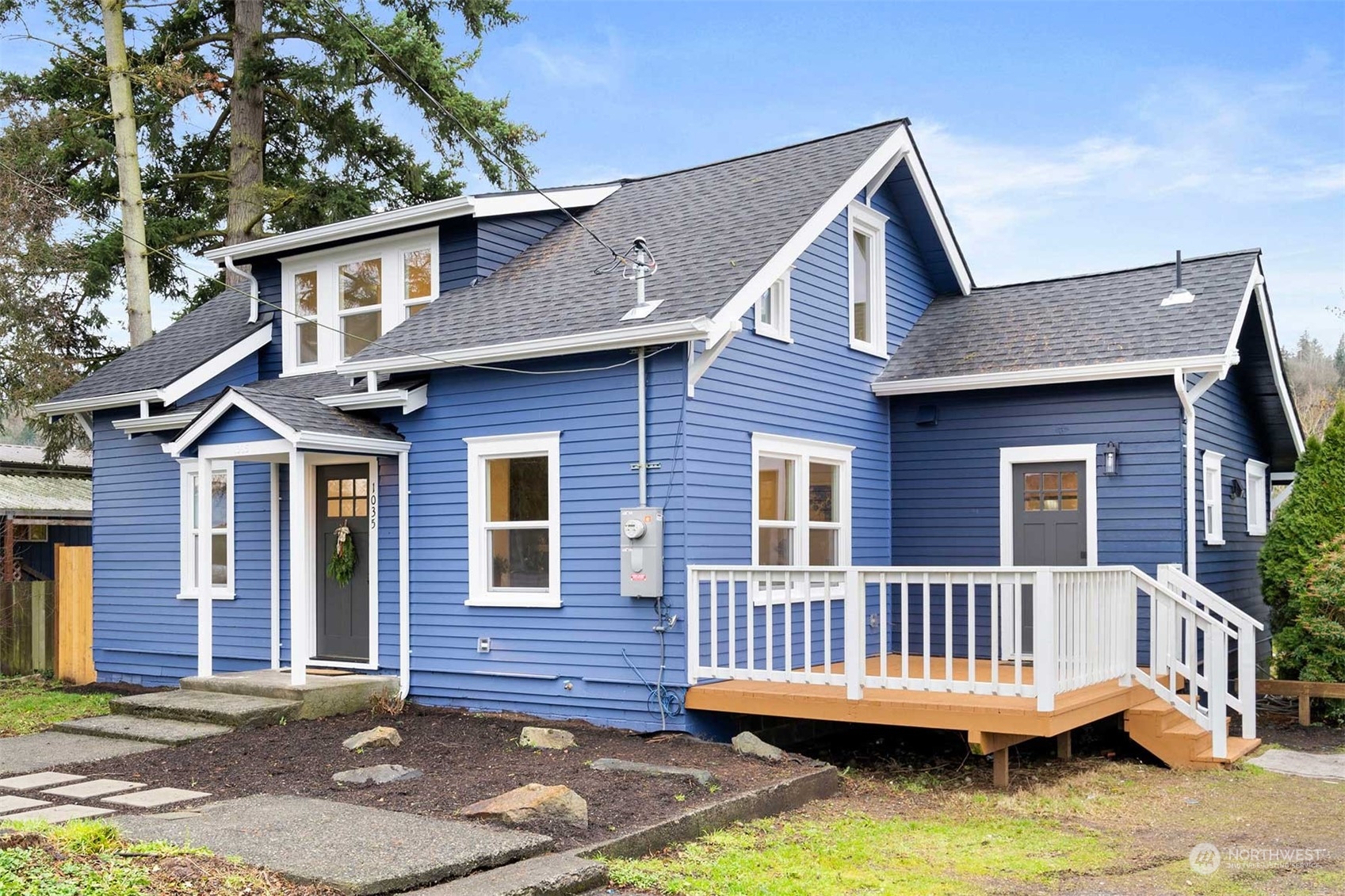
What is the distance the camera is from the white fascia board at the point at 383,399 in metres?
10.7

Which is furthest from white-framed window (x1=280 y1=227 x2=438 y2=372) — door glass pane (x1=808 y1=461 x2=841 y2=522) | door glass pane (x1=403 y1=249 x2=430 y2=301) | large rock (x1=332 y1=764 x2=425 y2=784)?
large rock (x1=332 y1=764 x2=425 y2=784)

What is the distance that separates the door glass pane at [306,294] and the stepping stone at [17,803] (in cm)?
662

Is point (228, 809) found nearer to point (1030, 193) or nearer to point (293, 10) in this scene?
point (293, 10)

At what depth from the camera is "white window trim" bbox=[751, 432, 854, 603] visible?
1020 cm

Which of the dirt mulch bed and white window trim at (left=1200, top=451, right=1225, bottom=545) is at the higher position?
white window trim at (left=1200, top=451, right=1225, bottom=545)

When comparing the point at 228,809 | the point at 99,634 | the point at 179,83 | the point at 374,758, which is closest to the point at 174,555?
the point at 99,634

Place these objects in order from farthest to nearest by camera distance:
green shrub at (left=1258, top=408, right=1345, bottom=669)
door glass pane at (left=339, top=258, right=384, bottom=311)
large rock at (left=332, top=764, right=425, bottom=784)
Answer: door glass pane at (left=339, top=258, right=384, bottom=311) < green shrub at (left=1258, top=408, right=1345, bottom=669) < large rock at (left=332, top=764, right=425, bottom=784)

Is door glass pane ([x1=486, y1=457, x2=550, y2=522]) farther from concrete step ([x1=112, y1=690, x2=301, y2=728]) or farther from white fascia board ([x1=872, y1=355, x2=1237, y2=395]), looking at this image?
white fascia board ([x1=872, y1=355, x2=1237, y2=395])

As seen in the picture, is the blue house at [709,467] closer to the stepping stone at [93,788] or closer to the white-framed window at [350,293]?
the white-framed window at [350,293]

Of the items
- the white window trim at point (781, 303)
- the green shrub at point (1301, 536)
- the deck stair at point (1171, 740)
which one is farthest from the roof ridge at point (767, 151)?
the deck stair at point (1171, 740)

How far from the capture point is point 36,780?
307 inches

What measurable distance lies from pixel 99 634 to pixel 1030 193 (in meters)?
39.1

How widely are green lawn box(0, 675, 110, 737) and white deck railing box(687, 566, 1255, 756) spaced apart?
241 inches

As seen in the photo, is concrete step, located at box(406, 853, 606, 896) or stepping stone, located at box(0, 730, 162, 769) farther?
stepping stone, located at box(0, 730, 162, 769)
